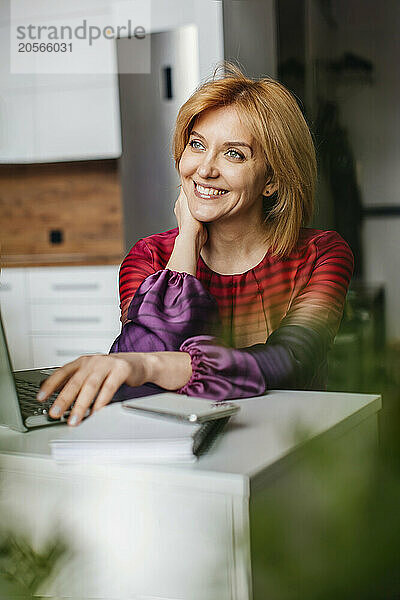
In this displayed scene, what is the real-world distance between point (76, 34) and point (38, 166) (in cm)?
55

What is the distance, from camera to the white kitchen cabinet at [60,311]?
2621mm

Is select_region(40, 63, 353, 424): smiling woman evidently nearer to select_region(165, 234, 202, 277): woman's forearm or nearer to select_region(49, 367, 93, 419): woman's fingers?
select_region(165, 234, 202, 277): woman's forearm

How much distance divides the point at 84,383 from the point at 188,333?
31 cm

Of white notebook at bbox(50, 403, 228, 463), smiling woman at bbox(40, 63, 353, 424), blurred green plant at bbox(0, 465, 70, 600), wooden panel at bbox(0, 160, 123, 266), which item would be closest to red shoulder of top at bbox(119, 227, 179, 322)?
smiling woman at bbox(40, 63, 353, 424)

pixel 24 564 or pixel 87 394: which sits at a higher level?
pixel 24 564

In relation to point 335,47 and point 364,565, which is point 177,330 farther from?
point 335,47

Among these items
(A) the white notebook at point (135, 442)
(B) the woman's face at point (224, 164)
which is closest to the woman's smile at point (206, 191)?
(B) the woman's face at point (224, 164)

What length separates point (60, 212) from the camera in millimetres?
2996

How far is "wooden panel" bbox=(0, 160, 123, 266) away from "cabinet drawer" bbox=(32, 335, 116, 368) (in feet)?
1.04

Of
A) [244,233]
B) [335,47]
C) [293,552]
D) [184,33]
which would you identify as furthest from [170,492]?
[335,47]

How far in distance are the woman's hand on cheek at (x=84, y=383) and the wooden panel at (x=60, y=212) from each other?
215 centimetres

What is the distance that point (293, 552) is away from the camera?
0.12 metres

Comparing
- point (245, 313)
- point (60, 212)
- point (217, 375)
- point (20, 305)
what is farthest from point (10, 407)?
point (60, 212)

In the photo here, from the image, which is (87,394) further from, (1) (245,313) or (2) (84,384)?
(1) (245,313)
